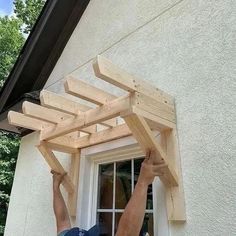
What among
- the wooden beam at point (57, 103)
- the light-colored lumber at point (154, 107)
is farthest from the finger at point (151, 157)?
the wooden beam at point (57, 103)

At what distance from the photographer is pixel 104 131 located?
2.82m

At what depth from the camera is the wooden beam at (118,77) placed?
66.2 inches

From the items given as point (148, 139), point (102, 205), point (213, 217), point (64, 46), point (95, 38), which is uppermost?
point (64, 46)

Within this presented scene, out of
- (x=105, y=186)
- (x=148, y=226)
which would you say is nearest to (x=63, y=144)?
(x=105, y=186)

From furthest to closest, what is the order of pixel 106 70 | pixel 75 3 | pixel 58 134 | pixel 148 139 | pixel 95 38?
pixel 75 3 < pixel 95 38 < pixel 58 134 < pixel 148 139 < pixel 106 70

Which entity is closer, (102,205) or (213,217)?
(213,217)

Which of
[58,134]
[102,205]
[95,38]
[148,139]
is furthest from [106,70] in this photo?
[95,38]

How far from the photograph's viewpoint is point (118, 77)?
1.75 meters

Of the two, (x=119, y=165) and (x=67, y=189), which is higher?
(x=119, y=165)

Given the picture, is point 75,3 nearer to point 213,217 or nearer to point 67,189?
point 67,189

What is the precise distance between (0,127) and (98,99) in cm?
Result: 360

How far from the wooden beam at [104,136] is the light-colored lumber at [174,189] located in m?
0.42

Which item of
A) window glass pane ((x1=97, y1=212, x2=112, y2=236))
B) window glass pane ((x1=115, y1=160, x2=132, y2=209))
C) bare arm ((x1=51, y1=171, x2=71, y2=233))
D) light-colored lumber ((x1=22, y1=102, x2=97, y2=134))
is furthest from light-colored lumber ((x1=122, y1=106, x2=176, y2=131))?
bare arm ((x1=51, y1=171, x2=71, y2=233))

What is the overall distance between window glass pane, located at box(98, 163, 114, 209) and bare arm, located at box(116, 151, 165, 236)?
85 centimetres
